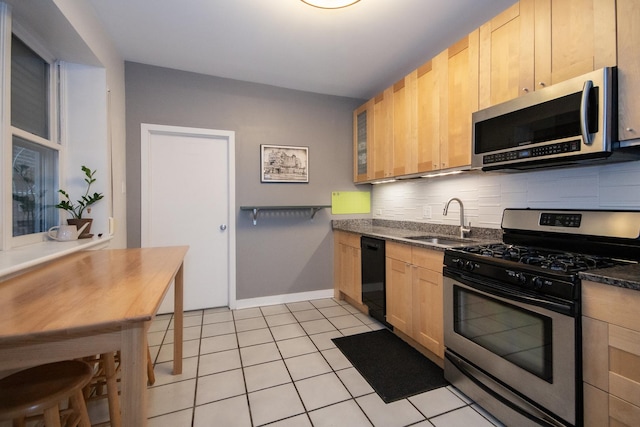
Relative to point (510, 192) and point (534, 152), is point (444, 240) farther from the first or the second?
point (534, 152)

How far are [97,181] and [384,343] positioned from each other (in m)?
2.60

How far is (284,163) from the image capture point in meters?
3.38

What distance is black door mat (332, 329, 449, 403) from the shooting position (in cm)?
181

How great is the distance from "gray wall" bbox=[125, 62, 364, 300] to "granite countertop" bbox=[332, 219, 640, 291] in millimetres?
533

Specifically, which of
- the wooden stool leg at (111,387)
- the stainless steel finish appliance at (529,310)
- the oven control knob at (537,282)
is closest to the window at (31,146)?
the wooden stool leg at (111,387)

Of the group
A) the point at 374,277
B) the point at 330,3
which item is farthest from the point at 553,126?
the point at 374,277

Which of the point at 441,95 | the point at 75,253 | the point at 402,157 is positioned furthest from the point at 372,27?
the point at 75,253

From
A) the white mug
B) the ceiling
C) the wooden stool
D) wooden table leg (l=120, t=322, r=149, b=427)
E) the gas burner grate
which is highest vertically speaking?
the ceiling

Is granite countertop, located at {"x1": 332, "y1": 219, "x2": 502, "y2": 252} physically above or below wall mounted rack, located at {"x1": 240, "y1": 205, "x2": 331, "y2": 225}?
below

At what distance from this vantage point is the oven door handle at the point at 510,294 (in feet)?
4.02

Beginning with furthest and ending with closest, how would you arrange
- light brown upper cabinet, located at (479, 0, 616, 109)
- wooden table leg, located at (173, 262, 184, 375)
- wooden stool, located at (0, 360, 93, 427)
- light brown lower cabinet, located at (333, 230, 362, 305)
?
light brown lower cabinet, located at (333, 230, 362, 305) < wooden table leg, located at (173, 262, 184, 375) < light brown upper cabinet, located at (479, 0, 616, 109) < wooden stool, located at (0, 360, 93, 427)

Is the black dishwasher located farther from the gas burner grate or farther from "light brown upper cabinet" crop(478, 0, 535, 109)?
"light brown upper cabinet" crop(478, 0, 535, 109)

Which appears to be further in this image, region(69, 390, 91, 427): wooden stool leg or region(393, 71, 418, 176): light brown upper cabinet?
region(393, 71, 418, 176): light brown upper cabinet

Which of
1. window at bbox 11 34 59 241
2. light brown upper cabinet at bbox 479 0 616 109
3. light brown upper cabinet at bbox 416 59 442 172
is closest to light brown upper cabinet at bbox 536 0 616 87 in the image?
light brown upper cabinet at bbox 479 0 616 109
